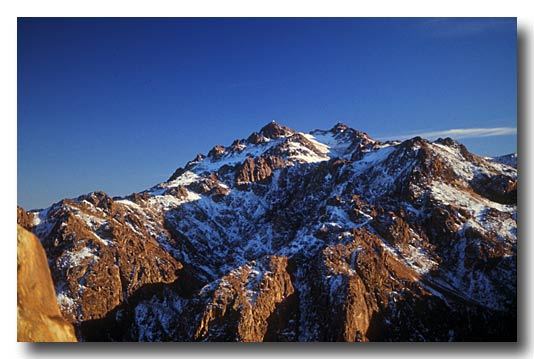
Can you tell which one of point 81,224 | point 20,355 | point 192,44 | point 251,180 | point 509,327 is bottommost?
point 20,355

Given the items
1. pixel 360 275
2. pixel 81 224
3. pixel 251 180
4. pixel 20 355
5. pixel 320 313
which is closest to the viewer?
pixel 20 355

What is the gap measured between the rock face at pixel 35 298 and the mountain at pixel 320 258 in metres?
2.96

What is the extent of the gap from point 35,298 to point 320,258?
18214 millimetres

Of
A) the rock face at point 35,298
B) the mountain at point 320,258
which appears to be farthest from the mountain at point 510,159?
the rock face at point 35,298

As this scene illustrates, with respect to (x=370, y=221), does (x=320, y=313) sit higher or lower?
lower

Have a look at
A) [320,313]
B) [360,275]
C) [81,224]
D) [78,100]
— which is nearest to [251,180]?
[81,224]

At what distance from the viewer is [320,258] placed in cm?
2614

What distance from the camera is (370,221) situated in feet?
101

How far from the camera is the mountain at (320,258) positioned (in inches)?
625

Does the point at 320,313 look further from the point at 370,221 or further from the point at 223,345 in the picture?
the point at 370,221

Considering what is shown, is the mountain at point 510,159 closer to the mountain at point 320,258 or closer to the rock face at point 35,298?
the mountain at point 320,258

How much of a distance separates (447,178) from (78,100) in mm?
26745

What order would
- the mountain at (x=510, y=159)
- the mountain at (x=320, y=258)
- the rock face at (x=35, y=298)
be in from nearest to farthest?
the rock face at (x=35, y=298) < the mountain at (x=510, y=159) < the mountain at (x=320, y=258)

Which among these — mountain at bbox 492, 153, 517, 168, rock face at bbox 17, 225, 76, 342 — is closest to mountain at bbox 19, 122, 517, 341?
mountain at bbox 492, 153, 517, 168
